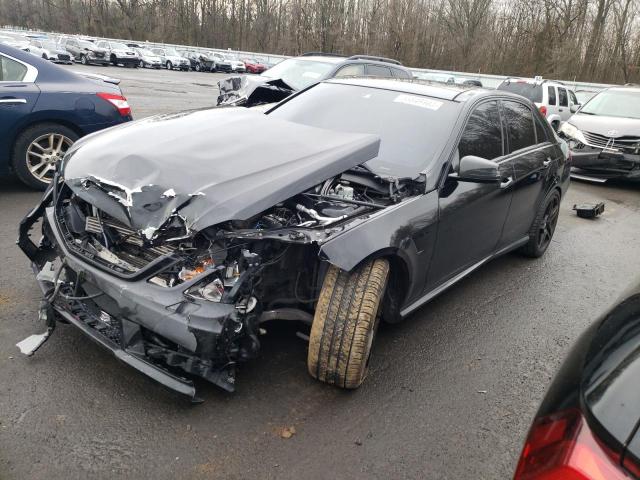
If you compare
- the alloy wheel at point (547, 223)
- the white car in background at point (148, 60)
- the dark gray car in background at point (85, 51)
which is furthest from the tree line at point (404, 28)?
the alloy wheel at point (547, 223)

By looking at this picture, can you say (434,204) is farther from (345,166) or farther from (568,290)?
(568,290)

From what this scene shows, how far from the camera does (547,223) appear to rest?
542 centimetres

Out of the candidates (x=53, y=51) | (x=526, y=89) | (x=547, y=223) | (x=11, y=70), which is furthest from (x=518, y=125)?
(x=53, y=51)

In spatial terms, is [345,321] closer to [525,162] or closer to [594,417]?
[594,417]

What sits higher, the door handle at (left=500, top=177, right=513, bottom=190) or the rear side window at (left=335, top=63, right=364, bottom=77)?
the rear side window at (left=335, top=63, right=364, bottom=77)

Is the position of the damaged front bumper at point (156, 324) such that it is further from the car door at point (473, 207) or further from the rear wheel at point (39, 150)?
the rear wheel at point (39, 150)

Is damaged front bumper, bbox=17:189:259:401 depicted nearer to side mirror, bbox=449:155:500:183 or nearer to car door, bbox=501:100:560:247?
side mirror, bbox=449:155:500:183

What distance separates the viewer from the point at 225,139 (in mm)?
3391

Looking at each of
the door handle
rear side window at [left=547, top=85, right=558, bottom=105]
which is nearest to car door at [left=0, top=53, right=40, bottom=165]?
the door handle

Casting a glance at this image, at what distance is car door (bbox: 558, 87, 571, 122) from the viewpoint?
49.5ft

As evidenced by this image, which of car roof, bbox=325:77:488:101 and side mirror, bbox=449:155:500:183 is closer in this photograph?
side mirror, bbox=449:155:500:183

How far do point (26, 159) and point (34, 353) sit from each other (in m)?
3.37

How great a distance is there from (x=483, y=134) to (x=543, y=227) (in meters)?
1.84

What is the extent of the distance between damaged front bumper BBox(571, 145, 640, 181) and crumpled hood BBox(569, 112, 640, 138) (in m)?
0.33
